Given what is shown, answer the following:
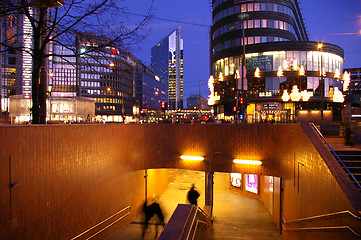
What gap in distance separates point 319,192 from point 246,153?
6293mm

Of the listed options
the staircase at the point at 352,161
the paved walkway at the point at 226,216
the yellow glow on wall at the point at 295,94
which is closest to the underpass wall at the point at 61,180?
the paved walkway at the point at 226,216

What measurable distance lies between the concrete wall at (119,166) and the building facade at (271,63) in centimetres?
2629

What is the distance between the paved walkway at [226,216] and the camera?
1404cm

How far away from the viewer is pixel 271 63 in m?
44.3

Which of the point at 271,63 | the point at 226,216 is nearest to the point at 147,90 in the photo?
the point at 271,63

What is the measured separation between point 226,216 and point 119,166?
8.35 metres

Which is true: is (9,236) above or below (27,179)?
below

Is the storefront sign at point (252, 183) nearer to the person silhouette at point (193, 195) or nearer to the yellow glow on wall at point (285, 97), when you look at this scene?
the person silhouette at point (193, 195)

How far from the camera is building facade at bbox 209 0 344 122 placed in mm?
43531

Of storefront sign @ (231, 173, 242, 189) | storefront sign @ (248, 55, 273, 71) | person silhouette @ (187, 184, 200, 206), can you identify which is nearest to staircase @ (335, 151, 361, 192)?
person silhouette @ (187, 184, 200, 206)

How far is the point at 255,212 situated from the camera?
18047 mm

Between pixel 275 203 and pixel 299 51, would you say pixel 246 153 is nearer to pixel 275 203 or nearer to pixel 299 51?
pixel 275 203

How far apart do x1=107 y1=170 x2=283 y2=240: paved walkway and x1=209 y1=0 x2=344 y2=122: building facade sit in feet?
66.8

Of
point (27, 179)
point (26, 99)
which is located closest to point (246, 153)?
point (27, 179)
